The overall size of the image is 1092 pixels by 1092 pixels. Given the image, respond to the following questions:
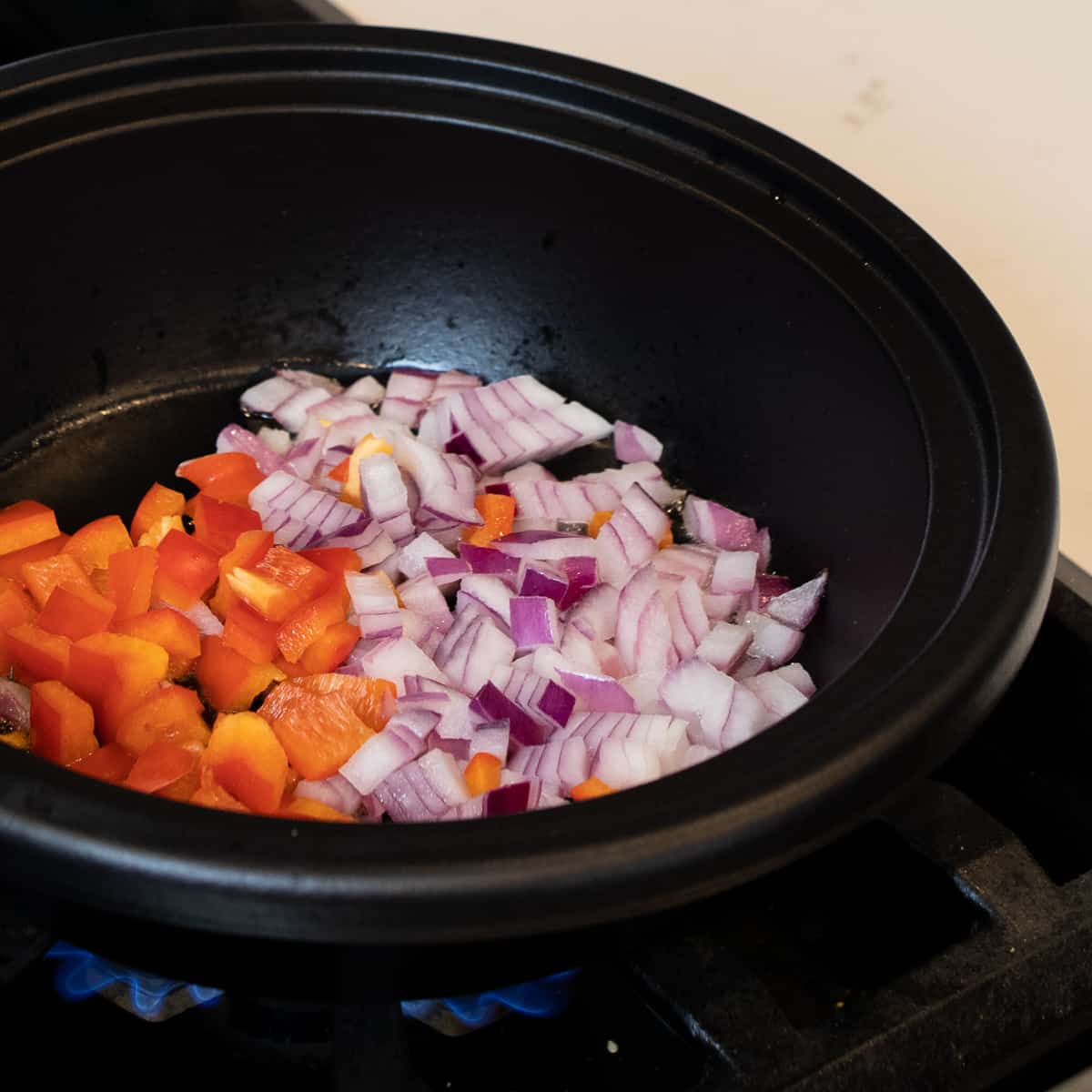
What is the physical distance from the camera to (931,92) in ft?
5.10

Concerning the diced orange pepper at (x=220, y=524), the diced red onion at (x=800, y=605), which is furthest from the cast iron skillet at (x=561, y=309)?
the diced orange pepper at (x=220, y=524)

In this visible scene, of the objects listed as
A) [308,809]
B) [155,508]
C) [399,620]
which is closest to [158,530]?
[155,508]

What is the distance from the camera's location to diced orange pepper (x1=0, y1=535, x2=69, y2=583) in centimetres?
109

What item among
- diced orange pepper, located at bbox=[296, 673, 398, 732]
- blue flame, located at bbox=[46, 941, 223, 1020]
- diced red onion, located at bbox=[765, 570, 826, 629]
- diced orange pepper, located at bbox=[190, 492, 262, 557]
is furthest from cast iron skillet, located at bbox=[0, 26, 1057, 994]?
diced orange pepper, located at bbox=[296, 673, 398, 732]

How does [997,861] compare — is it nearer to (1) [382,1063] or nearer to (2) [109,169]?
(1) [382,1063]

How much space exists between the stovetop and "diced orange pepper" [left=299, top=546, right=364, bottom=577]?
1.23ft

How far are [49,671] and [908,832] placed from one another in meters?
0.67

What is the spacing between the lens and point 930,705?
0.67 meters

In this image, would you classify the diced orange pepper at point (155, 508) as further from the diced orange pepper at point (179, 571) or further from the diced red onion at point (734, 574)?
the diced red onion at point (734, 574)

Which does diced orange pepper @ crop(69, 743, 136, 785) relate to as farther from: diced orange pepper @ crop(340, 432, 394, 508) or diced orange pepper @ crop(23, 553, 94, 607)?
diced orange pepper @ crop(340, 432, 394, 508)

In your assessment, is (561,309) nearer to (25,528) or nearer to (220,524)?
(220,524)

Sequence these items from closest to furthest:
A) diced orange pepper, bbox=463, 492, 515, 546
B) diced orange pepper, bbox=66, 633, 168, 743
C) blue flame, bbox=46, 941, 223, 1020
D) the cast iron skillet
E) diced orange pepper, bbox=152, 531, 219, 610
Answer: the cast iron skillet
blue flame, bbox=46, 941, 223, 1020
diced orange pepper, bbox=66, 633, 168, 743
diced orange pepper, bbox=152, 531, 219, 610
diced orange pepper, bbox=463, 492, 515, 546

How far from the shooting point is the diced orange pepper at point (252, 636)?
1.05 m

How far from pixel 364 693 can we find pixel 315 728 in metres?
0.05
